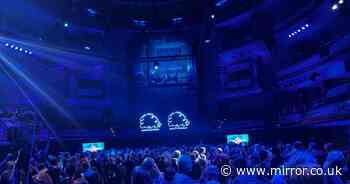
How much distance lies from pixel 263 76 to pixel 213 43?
5.53m

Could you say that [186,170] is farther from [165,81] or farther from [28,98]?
[165,81]

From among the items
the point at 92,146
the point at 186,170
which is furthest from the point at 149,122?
the point at 186,170

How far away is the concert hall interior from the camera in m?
19.1

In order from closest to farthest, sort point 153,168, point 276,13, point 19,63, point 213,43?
point 153,168
point 19,63
point 276,13
point 213,43

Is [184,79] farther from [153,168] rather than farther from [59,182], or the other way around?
[153,168]

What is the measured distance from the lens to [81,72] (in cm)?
2600

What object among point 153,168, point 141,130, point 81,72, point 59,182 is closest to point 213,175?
point 153,168

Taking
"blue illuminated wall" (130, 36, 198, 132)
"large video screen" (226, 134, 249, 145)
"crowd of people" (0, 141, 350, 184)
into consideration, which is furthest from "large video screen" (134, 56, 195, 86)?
"crowd of people" (0, 141, 350, 184)

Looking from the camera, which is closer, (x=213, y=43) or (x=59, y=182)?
(x=59, y=182)

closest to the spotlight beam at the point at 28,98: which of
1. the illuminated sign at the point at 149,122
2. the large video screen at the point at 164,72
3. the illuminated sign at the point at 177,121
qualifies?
the illuminated sign at the point at 149,122

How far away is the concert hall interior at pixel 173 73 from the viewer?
19094mm

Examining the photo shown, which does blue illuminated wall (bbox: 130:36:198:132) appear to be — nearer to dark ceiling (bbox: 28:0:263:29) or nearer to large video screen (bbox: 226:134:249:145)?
dark ceiling (bbox: 28:0:263:29)

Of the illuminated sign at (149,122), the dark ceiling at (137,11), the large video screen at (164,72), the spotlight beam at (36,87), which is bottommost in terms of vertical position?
the illuminated sign at (149,122)

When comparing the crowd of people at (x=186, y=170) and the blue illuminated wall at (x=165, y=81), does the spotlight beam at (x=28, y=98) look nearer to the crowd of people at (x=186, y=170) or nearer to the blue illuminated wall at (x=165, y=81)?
the blue illuminated wall at (x=165, y=81)
